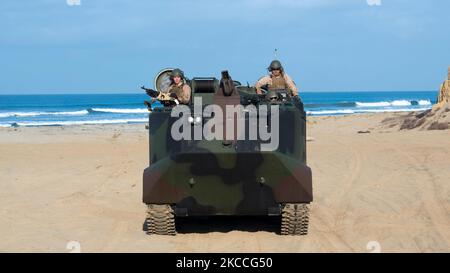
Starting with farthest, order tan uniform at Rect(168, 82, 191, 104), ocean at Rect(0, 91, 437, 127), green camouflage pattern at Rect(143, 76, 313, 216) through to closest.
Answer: ocean at Rect(0, 91, 437, 127) < tan uniform at Rect(168, 82, 191, 104) < green camouflage pattern at Rect(143, 76, 313, 216)

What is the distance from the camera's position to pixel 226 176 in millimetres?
10438

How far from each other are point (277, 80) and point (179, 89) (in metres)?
1.67

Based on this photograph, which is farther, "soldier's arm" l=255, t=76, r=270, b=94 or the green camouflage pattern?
"soldier's arm" l=255, t=76, r=270, b=94

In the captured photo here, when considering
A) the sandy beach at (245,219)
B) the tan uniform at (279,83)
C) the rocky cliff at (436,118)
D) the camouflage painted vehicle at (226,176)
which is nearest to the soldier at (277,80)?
the tan uniform at (279,83)

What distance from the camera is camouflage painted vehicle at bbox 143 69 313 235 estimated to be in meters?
10.4

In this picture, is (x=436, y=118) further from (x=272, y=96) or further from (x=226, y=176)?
(x=226, y=176)

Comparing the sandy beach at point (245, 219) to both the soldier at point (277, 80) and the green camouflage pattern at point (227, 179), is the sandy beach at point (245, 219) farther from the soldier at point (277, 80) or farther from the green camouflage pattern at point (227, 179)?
the soldier at point (277, 80)

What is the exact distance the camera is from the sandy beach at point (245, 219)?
10.7 metres


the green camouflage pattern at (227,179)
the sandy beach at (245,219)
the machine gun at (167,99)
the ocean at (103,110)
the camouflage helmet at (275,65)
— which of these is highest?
the camouflage helmet at (275,65)

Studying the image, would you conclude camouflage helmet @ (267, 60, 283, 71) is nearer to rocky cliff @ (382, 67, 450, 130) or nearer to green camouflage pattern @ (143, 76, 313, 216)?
green camouflage pattern @ (143, 76, 313, 216)

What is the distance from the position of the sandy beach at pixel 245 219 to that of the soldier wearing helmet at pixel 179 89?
1822mm

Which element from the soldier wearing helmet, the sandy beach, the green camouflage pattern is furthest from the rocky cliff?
the green camouflage pattern

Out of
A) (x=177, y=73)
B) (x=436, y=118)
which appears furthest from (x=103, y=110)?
(x=177, y=73)

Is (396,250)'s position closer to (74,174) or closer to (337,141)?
(74,174)
